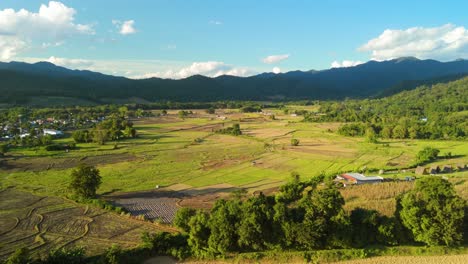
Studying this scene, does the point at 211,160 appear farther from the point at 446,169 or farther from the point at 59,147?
the point at 446,169

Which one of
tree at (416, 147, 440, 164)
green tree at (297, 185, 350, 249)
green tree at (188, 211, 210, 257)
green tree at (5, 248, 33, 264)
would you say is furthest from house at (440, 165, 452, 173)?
green tree at (5, 248, 33, 264)

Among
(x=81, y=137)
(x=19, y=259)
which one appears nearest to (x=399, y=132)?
(x=81, y=137)

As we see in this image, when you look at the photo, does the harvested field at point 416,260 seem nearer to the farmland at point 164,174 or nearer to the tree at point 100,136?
the farmland at point 164,174

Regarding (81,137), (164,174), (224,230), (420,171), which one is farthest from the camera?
(81,137)

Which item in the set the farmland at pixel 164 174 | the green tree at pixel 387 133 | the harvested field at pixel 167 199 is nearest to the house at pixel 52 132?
the farmland at pixel 164 174

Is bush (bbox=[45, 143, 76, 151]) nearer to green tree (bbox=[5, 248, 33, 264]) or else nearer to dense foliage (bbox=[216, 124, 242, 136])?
dense foliage (bbox=[216, 124, 242, 136])

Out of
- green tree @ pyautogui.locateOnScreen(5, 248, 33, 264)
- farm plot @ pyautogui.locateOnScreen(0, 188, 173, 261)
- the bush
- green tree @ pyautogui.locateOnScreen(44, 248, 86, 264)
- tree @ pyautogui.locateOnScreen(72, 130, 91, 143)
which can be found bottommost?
farm plot @ pyautogui.locateOnScreen(0, 188, 173, 261)
